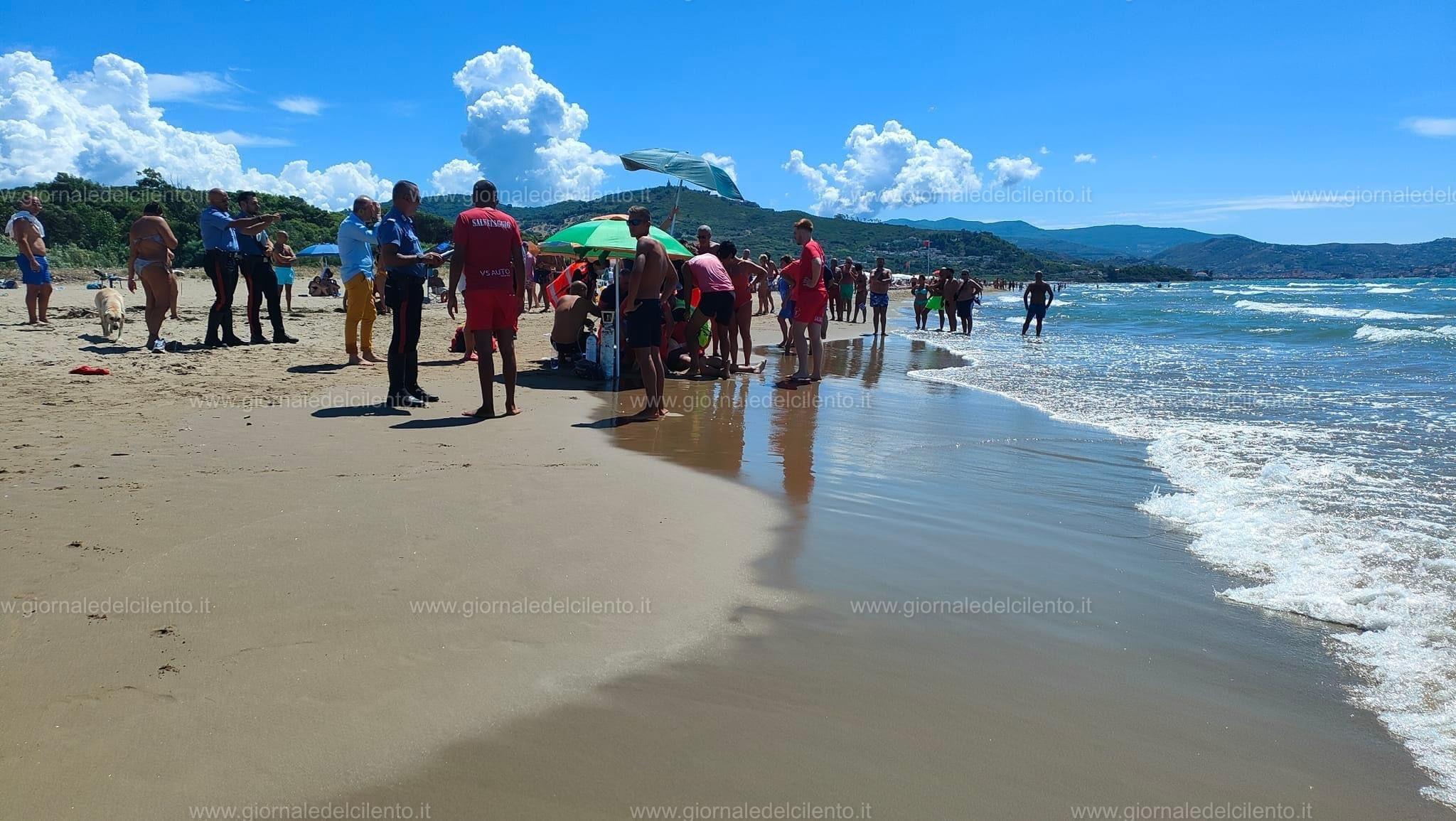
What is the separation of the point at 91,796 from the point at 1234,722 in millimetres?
3132

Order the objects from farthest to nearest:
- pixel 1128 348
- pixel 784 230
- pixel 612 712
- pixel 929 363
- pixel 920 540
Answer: pixel 784 230 < pixel 1128 348 < pixel 929 363 < pixel 920 540 < pixel 612 712

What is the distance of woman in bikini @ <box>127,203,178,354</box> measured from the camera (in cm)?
942

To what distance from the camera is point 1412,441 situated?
23.6ft

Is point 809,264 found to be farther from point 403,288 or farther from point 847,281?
point 847,281

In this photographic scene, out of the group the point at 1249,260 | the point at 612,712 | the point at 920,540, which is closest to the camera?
the point at 612,712

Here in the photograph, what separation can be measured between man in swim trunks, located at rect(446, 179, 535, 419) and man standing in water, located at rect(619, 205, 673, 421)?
3.14 ft

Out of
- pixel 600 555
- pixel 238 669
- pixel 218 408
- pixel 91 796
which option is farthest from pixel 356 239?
pixel 91 796

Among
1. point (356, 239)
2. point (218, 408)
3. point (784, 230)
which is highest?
point (784, 230)

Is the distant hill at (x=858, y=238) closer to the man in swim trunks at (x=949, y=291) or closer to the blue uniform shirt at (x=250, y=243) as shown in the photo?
the man in swim trunks at (x=949, y=291)

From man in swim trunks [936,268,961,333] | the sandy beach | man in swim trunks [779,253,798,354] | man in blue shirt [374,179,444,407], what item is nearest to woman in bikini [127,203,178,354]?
man in blue shirt [374,179,444,407]

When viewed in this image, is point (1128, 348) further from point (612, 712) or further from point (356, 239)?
point (612, 712)

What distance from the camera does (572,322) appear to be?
33.4 feet

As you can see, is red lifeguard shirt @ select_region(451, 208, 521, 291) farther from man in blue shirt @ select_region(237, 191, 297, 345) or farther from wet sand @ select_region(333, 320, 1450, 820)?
man in blue shirt @ select_region(237, 191, 297, 345)

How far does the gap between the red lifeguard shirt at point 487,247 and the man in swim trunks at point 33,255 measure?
23.4 ft
